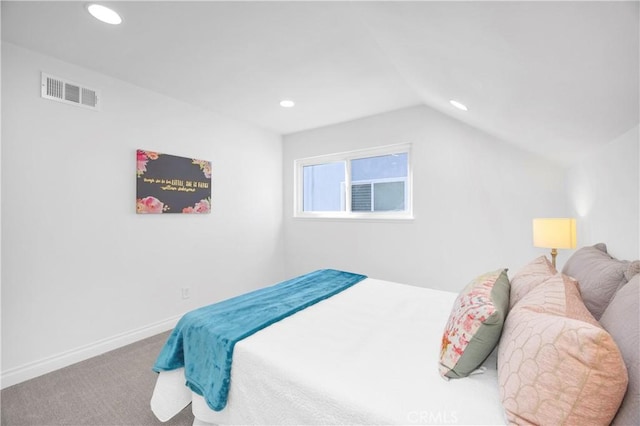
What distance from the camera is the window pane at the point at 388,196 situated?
11.6 feet

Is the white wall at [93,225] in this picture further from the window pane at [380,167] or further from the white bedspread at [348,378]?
the window pane at [380,167]

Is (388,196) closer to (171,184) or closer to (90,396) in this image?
(171,184)

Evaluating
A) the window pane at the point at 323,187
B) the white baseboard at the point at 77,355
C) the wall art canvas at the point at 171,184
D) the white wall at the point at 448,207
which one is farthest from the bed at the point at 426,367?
the window pane at the point at 323,187

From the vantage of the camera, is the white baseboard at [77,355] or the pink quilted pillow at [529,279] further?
the white baseboard at [77,355]

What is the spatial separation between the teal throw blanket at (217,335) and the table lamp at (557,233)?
1.66 meters

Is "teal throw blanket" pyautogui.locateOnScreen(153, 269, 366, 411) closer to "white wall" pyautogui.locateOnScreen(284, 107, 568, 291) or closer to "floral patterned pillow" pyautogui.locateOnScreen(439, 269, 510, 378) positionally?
"floral patterned pillow" pyautogui.locateOnScreen(439, 269, 510, 378)

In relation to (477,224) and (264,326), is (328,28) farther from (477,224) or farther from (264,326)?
(477,224)

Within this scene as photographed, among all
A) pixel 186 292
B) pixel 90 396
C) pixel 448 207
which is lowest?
pixel 90 396

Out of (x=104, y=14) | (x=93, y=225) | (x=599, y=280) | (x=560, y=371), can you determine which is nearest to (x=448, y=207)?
(x=599, y=280)

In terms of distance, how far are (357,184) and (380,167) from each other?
1.26 ft

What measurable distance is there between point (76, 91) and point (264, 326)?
2.48 meters

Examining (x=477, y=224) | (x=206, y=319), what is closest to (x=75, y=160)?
(x=206, y=319)

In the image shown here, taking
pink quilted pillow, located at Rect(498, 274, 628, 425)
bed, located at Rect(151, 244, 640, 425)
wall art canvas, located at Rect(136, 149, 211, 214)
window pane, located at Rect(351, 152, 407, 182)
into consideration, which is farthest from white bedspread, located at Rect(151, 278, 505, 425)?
window pane, located at Rect(351, 152, 407, 182)

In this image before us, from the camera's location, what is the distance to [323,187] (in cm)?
428
